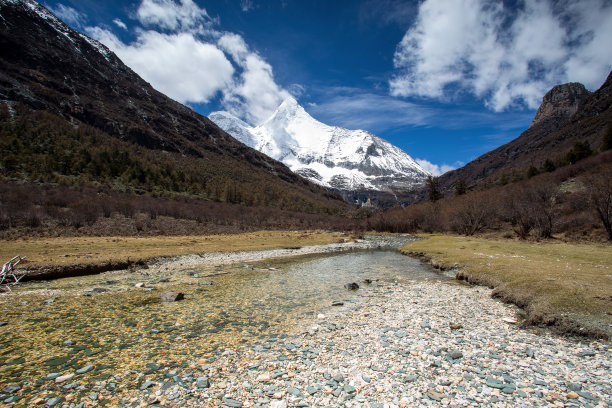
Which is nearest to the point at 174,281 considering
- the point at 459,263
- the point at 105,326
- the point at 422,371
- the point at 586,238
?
the point at 105,326

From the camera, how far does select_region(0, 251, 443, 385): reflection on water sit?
29.3 feet

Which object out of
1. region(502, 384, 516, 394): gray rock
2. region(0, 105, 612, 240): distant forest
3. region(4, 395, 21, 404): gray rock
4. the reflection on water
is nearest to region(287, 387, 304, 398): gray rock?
the reflection on water

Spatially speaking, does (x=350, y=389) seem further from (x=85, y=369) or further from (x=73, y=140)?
(x=73, y=140)

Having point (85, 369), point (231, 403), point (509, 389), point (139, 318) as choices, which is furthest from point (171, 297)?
point (509, 389)

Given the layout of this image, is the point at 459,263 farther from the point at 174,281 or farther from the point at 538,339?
the point at 174,281

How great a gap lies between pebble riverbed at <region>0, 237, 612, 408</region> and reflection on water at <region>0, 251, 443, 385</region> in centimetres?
45

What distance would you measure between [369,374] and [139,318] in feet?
36.5

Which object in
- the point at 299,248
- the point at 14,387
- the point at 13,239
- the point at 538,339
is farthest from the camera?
the point at 299,248

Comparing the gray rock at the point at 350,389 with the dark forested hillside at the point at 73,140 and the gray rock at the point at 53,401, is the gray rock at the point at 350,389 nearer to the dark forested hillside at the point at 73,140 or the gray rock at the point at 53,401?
the gray rock at the point at 53,401

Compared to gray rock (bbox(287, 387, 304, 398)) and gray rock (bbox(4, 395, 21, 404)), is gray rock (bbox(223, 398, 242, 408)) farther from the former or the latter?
gray rock (bbox(4, 395, 21, 404))

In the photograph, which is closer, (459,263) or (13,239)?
(459,263)

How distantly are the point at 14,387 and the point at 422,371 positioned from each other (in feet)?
38.0

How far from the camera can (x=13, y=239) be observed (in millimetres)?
38719

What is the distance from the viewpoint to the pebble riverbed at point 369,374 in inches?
268
